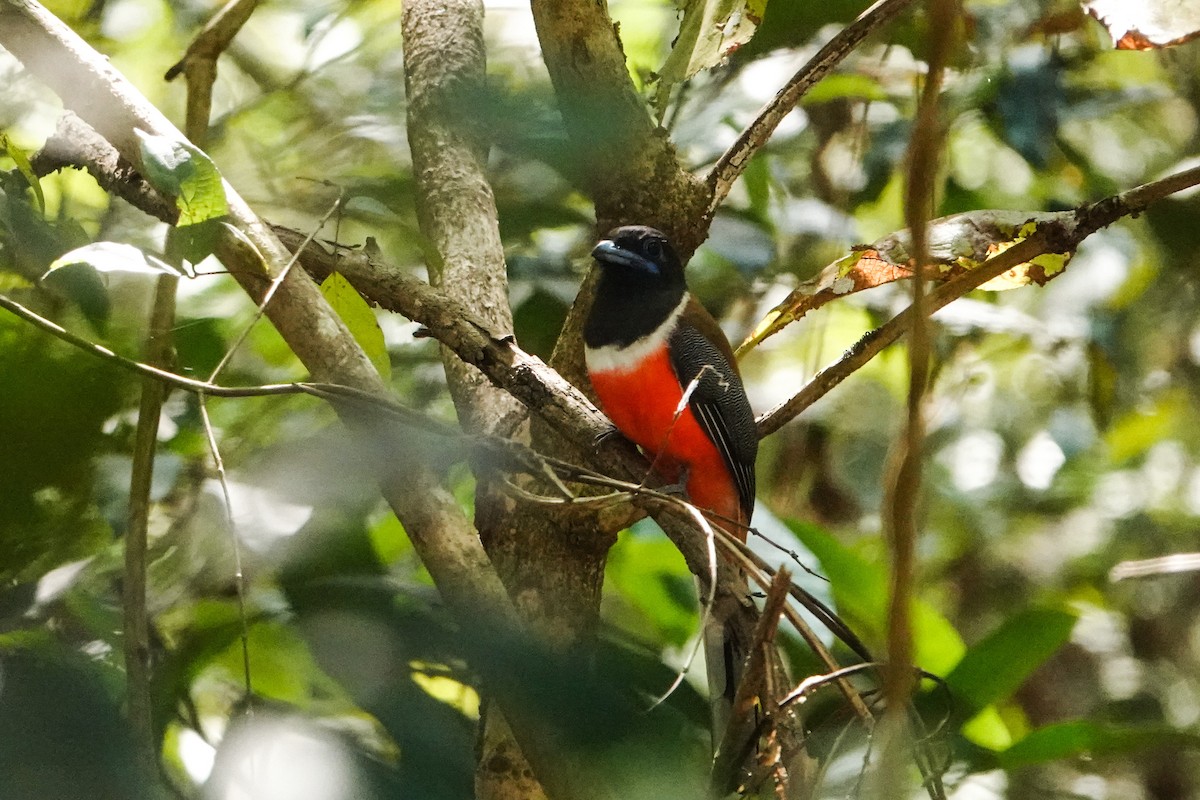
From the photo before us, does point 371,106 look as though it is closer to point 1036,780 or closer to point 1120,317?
point 1120,317

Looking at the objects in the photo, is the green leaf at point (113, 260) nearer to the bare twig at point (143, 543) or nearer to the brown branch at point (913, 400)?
the bare twig at point (143, 543)

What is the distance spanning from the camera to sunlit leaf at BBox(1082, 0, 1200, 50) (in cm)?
152

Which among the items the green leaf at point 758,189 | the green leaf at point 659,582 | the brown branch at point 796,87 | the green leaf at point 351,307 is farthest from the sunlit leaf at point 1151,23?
the green leaf at point 758,189

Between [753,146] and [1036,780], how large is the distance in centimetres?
305

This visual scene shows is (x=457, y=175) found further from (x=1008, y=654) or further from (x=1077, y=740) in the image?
(x=1077, y=740)

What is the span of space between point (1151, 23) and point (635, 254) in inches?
56.6

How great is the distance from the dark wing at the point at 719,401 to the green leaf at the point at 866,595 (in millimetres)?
209

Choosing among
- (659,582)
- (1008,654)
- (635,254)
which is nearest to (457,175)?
(635,254)

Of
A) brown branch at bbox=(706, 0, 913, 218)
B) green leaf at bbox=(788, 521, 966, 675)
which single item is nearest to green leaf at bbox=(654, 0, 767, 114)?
brown branch at bbox=(706, 0, 913, 218)

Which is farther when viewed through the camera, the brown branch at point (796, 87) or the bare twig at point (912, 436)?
the brown branch at point (796, 87)

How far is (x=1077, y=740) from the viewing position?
2.67m

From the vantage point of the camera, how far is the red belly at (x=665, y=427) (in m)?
2.88

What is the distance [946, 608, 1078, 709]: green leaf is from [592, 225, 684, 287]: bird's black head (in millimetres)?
1208

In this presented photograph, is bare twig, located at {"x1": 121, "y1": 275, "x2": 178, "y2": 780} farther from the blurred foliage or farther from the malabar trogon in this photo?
the malabar trogon
